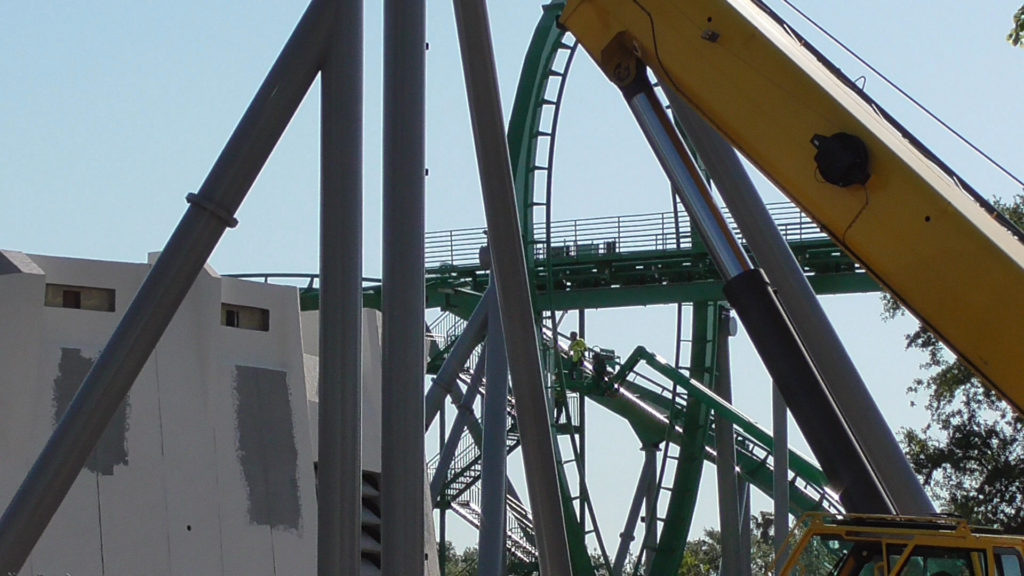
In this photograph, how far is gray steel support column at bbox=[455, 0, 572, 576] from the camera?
9.93 metres

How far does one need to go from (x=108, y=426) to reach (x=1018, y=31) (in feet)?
30.2

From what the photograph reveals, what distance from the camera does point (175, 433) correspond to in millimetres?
15062

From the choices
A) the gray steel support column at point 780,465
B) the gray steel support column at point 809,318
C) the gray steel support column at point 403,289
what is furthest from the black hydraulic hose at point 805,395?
the gray steel support column at point 780,465

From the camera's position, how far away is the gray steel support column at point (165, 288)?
27.3 ft

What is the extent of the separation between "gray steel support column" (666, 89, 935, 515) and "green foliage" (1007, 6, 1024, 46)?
6.14ft

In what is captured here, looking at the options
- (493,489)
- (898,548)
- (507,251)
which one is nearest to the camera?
(898,548)

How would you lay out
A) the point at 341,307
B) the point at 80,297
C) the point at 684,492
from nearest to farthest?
the point at 341,307, the point at 80,297, the point at 684,492

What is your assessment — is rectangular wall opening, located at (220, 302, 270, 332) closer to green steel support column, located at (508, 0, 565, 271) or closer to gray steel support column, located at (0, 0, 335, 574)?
green steel support column, located at (508, 0, 565, 271)

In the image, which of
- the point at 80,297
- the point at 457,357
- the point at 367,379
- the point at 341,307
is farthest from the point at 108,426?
the point at 341,307

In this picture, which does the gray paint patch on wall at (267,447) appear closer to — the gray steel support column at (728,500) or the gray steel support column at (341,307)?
the gray steel support column at (728,500)

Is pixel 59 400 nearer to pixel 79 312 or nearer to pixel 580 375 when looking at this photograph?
pixel 79 312

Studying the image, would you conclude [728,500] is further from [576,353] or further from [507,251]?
[507,251]

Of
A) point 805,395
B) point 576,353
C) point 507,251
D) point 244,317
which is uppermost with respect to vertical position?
point 576,353

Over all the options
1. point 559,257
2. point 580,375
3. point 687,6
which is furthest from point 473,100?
point 559,257
